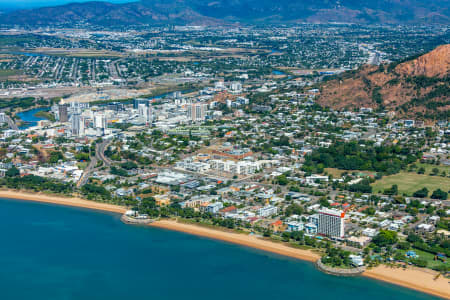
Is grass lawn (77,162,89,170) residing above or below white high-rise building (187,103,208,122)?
below

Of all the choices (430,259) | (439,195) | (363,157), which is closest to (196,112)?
(363,157)

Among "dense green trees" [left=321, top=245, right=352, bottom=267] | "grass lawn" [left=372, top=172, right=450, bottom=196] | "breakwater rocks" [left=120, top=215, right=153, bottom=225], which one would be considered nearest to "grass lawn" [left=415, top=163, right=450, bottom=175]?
"grass lawn" [left=372, top=172, right=450, bottom=196]

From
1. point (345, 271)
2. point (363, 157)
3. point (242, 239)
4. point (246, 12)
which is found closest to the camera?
point (345, 271)

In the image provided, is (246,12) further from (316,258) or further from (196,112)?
(316,258)

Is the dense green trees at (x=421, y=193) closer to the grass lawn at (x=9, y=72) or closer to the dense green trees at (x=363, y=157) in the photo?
the dense green trees at (x=363, y=157)

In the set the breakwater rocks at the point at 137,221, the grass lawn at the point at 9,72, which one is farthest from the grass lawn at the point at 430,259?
the grass lawn at the point at 9,72

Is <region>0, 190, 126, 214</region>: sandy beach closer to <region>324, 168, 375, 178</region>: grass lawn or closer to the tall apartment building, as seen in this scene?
<region>324, 168, 375, 178</region>: grass lawn

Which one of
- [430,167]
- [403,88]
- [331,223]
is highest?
[403,88]
